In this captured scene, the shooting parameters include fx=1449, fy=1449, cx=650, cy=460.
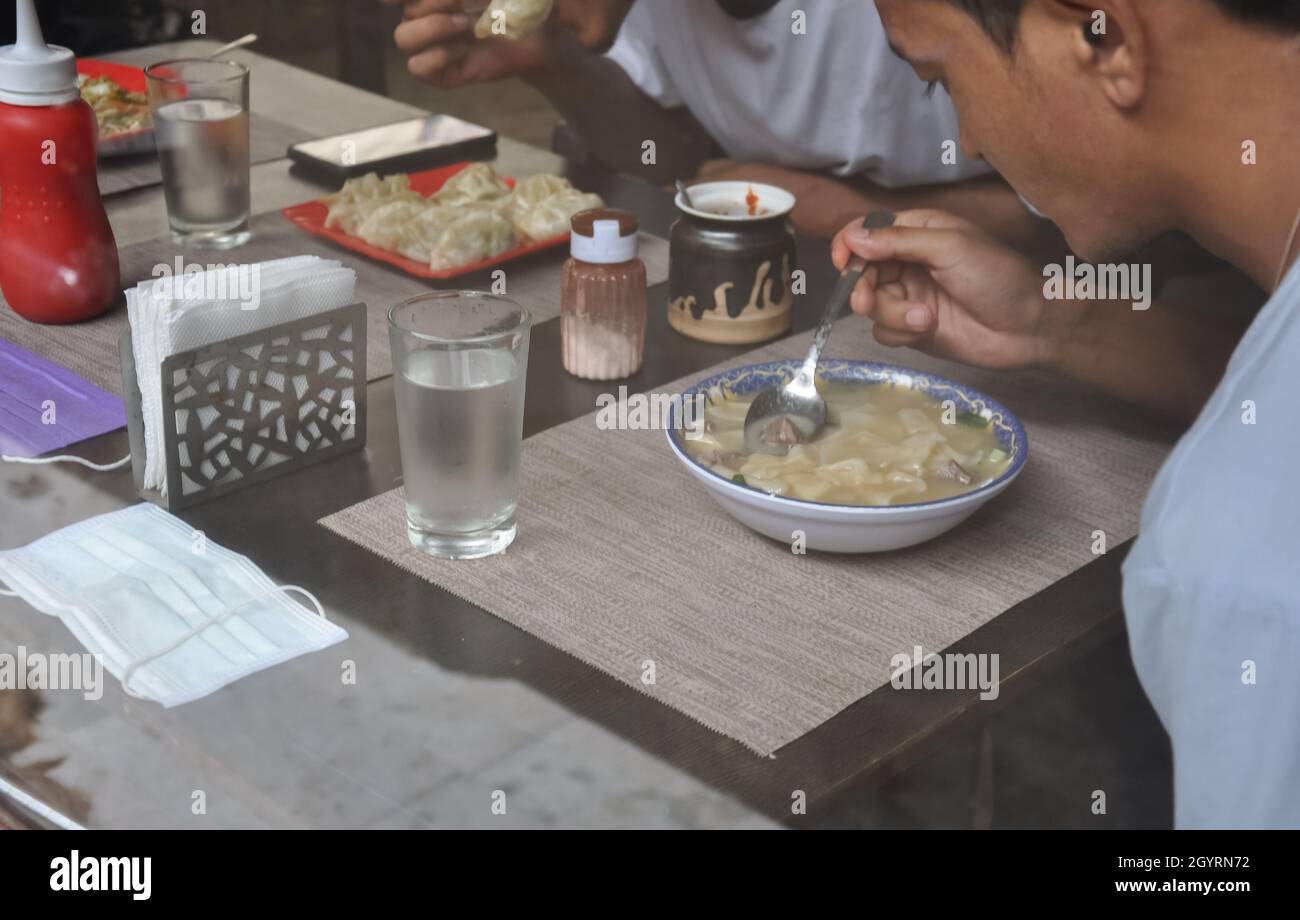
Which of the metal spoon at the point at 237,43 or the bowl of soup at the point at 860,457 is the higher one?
the metal spoon at the point at 237,43

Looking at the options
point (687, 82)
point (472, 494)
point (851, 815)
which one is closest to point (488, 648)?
point (472, 494)

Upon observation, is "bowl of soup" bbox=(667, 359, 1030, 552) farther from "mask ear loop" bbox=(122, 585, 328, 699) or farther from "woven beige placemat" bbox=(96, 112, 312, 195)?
"woven beige placemat" bbox=(96, 112, 312, 195)

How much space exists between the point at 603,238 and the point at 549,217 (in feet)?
1.05

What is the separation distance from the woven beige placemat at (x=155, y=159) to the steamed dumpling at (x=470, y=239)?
0.40 m

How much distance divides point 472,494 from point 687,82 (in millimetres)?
1519

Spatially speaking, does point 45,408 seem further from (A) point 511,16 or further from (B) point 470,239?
(A) point 511,16

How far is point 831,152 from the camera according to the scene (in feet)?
7.72

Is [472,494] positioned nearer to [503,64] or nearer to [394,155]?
[394,155]

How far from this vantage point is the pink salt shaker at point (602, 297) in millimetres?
1485

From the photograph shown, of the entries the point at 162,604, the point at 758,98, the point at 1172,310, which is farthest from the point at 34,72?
→ the point at 758,98

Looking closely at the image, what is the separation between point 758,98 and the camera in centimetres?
246

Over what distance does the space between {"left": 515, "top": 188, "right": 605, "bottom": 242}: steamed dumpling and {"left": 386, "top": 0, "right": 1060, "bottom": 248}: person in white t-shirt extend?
1.30 feet

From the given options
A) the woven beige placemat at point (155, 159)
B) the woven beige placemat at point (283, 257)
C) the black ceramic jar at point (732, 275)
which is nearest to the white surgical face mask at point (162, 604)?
the woven beige placemat at point (283, 257)

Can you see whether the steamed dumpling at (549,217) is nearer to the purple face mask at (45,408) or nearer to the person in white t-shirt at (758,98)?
the person in white t-shirt at (758,98)
